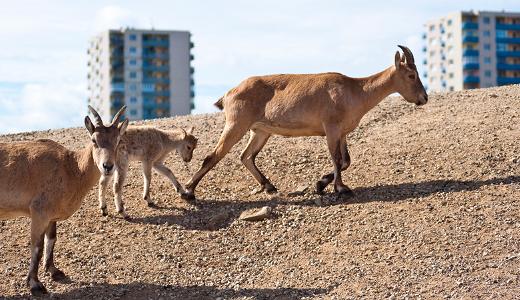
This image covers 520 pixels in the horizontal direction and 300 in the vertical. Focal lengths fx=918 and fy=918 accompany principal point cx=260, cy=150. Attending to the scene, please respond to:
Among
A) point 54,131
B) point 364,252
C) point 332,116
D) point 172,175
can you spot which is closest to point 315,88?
point 332,116

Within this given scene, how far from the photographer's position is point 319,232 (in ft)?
45.9

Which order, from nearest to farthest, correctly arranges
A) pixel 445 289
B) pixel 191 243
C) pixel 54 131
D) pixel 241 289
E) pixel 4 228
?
pixel 445 289 → pixel 241 289 → pixel 191 243 → pixel 4 228 → pixel 54 131

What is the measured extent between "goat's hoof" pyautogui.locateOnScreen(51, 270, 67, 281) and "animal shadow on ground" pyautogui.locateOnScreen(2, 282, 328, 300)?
17.8 inches

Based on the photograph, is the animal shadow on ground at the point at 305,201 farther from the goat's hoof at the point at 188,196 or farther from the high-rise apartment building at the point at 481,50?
the high-rise apartment building at the point at 481,50

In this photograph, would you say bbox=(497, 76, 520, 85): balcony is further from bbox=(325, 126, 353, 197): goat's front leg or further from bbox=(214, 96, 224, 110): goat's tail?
A: bbox=(325, 126, 353, 197): goat's front leg

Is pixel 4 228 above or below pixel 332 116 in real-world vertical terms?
below

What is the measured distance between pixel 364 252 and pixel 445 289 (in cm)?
172

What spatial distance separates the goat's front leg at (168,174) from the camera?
16344 millimetres

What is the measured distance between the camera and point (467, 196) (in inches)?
573

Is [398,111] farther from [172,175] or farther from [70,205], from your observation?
[70,205]

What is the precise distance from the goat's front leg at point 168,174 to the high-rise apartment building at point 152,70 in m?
131

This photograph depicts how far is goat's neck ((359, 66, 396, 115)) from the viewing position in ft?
53.8

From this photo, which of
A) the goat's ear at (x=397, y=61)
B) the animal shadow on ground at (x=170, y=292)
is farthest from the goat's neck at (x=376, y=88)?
the animal shadow on ground at (x=170, y=292)

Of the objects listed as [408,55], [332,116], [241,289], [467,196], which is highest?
[408,55]
